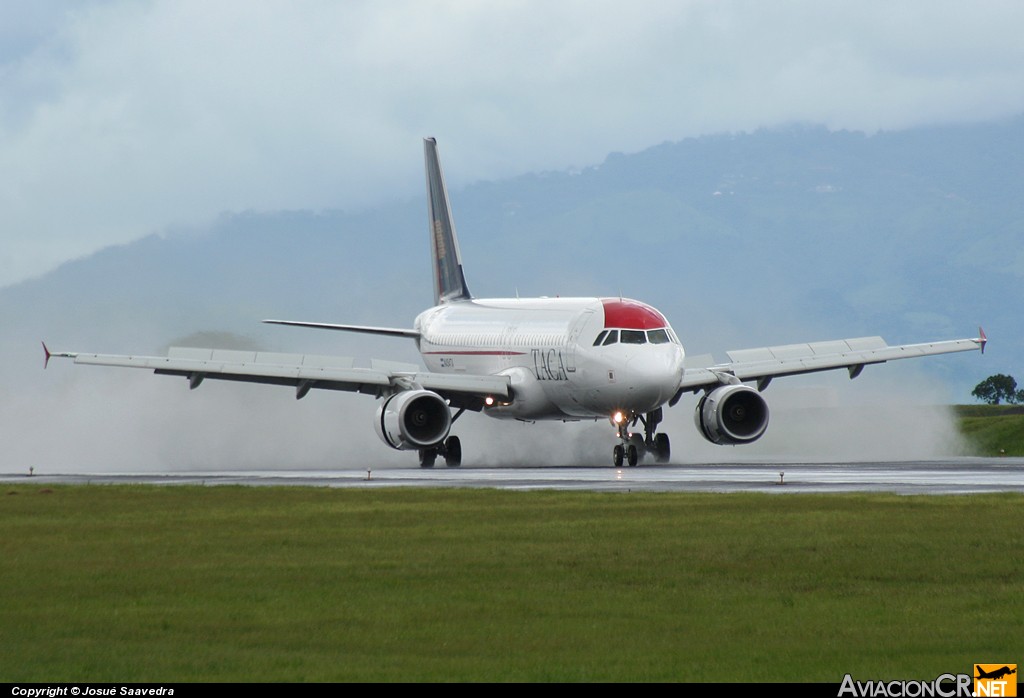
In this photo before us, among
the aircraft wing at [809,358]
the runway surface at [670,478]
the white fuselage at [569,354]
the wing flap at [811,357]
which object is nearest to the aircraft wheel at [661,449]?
the aircraft wing at [809,358]

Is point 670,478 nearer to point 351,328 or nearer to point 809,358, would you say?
point 809,358

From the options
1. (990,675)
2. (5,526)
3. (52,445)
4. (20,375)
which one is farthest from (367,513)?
(20,375)

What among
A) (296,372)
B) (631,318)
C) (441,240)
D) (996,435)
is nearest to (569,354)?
(631,318)

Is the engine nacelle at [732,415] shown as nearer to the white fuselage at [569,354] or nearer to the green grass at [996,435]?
the white fuselage at [569,354]

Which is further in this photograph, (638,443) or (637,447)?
(638,443)

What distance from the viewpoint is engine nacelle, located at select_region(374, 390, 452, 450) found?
2056 inches

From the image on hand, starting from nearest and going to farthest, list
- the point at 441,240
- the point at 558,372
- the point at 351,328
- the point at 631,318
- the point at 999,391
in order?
the point at 631,318 → the point at 558,372 → the point at 351,328 → the point at 441,240 → the point at 999,391

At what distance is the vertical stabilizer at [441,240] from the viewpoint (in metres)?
69.9

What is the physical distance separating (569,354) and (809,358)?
8.98 m

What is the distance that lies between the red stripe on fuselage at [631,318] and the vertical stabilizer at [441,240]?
651 inches

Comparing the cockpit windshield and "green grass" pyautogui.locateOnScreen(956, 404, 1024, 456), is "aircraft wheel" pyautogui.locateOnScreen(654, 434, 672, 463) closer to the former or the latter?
the cockpit windshield

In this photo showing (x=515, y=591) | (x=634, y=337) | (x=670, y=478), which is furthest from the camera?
(x=634, y=337)

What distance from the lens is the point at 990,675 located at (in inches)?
593

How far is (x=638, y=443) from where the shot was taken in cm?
5469
